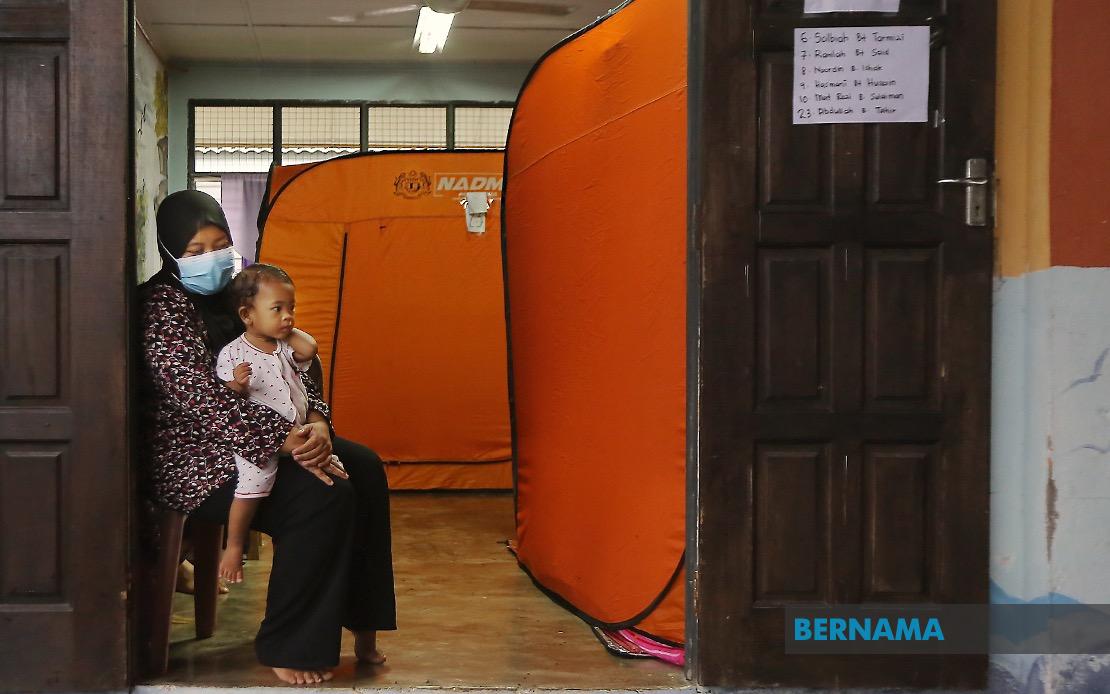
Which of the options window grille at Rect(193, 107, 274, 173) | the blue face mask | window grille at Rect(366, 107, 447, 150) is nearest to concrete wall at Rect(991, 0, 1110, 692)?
the blue face mask

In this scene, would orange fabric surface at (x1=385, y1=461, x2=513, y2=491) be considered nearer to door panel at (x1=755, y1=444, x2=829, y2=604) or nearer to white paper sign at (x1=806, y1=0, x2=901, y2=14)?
door panel at (x1=755, y1=444, x2=829, y2=604)

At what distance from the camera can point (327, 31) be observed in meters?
7.62

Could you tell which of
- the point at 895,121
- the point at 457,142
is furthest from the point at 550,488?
the point at 457,142

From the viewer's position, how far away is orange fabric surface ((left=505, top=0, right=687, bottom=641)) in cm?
253

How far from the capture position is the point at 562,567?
3.09 metres

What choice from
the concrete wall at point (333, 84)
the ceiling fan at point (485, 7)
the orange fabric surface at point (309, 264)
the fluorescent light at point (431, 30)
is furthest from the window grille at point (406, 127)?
the orange fabric surface at point (309, 264)

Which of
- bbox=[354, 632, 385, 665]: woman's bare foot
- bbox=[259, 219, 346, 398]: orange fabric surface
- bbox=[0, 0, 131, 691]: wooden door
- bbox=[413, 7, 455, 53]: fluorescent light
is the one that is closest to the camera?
bbox=[0, 0, 131, 691]: wooden door

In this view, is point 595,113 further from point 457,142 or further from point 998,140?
point 457,142

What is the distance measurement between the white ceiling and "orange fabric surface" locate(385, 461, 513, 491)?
3.45m

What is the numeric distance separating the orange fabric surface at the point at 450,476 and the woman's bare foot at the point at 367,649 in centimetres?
271

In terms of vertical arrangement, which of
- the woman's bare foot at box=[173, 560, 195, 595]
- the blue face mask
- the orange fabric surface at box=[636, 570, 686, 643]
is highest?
the blue face mask

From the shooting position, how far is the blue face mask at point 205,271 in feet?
7.80

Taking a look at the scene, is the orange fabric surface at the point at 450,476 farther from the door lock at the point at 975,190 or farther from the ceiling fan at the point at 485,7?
the door lock at the point at 975,190

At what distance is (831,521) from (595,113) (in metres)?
A: 1.35
